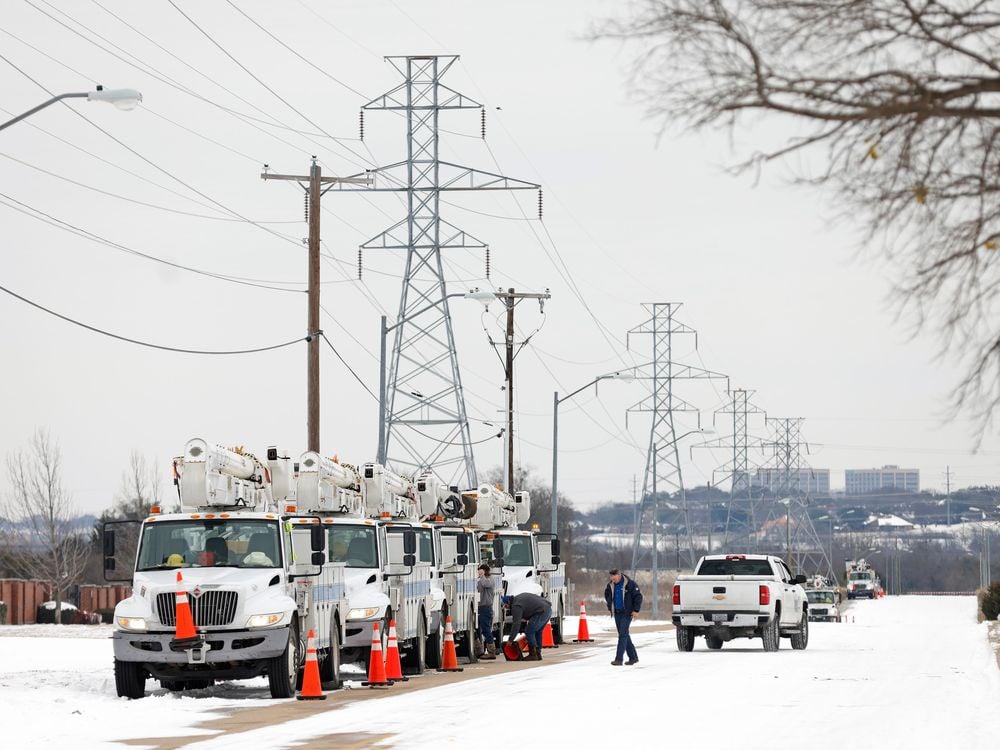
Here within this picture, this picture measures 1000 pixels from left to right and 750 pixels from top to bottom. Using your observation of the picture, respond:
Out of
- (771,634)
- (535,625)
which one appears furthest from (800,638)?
(535,625)

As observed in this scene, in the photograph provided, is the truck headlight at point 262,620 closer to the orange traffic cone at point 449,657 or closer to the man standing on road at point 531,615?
the orange traffic cone at point 449,657

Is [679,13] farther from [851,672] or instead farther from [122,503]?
[122,503]

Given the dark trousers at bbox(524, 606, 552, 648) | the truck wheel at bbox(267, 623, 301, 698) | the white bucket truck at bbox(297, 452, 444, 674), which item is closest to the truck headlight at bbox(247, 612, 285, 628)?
the truck wheel at bbox(267, 623, 301, 698)

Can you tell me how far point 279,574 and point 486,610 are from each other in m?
11.9

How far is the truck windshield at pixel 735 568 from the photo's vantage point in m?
36.3

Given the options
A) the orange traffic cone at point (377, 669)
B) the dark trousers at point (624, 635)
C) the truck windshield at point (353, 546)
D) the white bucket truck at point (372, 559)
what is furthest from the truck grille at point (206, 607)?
the dark trousers at point (624, 635)

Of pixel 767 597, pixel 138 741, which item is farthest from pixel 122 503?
pixel 138 741

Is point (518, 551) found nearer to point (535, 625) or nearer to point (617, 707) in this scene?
point (535, 625)

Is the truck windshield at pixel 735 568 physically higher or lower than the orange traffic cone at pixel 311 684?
higher

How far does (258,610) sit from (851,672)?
35.0 ft

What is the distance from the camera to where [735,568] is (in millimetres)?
36469

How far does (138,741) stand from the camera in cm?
1778

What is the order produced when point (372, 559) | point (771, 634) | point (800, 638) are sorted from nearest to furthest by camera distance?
point (372, 559), point (771, 634), point (800, 638)

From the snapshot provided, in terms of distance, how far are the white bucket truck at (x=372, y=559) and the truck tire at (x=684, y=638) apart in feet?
21.7
